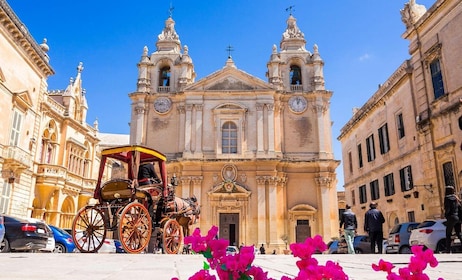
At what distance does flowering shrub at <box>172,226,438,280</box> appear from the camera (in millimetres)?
1448

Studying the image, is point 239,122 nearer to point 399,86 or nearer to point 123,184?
point 399,86

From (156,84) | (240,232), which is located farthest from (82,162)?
(240,232)

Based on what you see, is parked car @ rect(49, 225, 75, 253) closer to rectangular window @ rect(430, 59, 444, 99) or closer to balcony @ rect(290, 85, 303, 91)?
rectangular window @ rect(430, 59, 444, 99)

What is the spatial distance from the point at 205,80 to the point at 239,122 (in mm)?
4169

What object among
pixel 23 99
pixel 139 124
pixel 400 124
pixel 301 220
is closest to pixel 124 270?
pixel 23 99

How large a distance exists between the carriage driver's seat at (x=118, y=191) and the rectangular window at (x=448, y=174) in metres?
13.2

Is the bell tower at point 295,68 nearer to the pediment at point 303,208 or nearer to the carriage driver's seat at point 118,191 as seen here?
the pediment at point 303,208

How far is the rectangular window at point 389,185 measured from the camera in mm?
22531

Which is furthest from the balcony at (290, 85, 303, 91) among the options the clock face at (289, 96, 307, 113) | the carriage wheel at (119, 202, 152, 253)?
the carriage wheel at (119, 202, 152, 253)

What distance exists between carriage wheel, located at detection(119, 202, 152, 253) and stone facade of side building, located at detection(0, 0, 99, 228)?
13.1 metres

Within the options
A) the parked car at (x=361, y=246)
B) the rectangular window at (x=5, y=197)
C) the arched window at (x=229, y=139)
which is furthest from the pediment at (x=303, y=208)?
the rectangular window at (x=5, y=197)

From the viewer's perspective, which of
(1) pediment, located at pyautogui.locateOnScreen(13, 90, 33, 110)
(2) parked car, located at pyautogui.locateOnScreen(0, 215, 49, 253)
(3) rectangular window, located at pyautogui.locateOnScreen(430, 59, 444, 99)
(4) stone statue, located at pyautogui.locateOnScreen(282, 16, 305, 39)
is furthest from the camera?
(4) stone statue, located at pyautogui.locateOnScreen(282, 16, 305, 39)

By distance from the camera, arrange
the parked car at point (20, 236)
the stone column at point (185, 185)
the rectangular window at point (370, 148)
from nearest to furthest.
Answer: the parked car at point (20, 236)
the stone column at point (185, 185)
the rectangular window at point (370, 148)

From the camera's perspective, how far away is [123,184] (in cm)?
762
